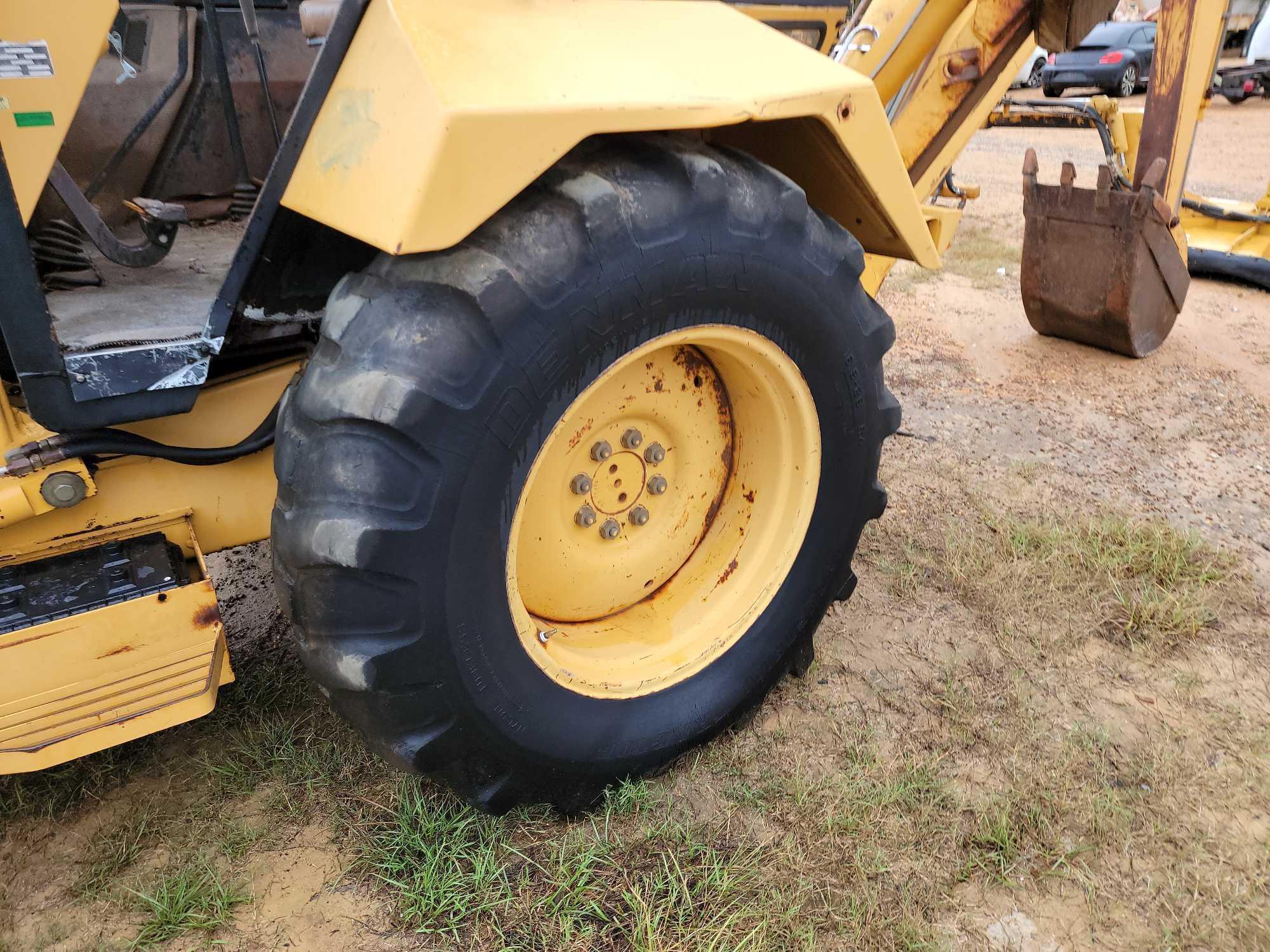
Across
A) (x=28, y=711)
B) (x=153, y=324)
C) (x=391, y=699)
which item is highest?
(x=153, y=324)

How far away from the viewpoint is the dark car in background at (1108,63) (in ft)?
45.3

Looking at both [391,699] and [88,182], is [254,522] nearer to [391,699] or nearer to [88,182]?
[391,699]

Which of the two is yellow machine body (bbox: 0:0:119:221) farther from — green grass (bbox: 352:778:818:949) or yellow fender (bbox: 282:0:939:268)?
green grass (bbox: 352:778:818:949)

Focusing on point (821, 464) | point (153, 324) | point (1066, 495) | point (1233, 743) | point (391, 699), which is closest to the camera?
point (391, 699)

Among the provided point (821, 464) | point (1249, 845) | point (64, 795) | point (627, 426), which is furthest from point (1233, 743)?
point (64, 795)

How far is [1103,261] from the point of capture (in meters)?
4.15

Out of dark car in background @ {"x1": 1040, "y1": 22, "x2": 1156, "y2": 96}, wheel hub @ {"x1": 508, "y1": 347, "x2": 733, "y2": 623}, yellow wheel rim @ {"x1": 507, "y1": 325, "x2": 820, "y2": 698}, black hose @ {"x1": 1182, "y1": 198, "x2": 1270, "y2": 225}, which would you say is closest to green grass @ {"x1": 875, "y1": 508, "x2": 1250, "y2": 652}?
yellow wheel rim @ {"x1": 507, "y1": 325, "x2": 820, "y2": 698}

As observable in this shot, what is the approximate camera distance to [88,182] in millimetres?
2137

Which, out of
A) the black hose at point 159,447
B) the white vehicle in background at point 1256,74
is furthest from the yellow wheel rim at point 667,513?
the white vehicle in background at point 1256,74

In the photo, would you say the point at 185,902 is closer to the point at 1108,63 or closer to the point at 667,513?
the point at 667,513

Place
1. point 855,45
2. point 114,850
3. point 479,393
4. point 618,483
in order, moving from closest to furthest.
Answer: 1. point 479,393
2. point 114,850
3. point 618,483
4. point 855,45

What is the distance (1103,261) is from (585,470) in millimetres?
3343

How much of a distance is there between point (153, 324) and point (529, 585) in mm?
862

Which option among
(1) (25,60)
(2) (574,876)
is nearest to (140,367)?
(1) (25,60)
